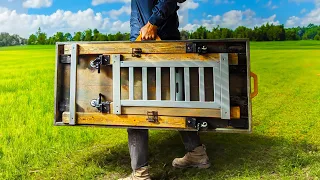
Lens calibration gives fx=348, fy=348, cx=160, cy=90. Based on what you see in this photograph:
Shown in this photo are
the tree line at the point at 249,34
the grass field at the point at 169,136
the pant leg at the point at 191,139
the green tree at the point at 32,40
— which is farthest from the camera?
the green tree at the point at 32,40

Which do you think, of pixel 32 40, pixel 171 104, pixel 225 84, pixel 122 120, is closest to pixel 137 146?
pixel 122 120

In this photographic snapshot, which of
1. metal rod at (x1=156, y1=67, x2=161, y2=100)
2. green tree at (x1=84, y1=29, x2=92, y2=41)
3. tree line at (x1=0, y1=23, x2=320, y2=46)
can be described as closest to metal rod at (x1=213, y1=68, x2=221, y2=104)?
metal rod at (x1=156, y1=67, x2=161, y2=100)

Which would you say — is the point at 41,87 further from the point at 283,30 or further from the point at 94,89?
the point at 283,30

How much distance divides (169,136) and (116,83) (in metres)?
1.08

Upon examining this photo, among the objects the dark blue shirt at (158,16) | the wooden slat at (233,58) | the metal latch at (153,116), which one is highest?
the dark blue shirt at (158,16)

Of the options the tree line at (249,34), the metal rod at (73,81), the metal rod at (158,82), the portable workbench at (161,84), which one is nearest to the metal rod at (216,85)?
the portable workbench at (161,84)

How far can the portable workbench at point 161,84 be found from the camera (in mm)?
1422

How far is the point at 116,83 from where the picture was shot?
1.49 meters

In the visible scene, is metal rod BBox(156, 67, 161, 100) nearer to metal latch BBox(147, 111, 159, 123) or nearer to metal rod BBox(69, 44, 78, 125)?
metal latch BBox(147, 111, 159, 123)

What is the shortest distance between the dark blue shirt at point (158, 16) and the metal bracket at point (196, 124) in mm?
442

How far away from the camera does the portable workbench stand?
142 centimetres

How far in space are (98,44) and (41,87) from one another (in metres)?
1.56

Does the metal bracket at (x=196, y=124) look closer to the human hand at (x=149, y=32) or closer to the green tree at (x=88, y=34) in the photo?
the human hand at (x=149, y=32)

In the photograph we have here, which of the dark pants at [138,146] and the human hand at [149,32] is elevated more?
the human hand at [149,32]
